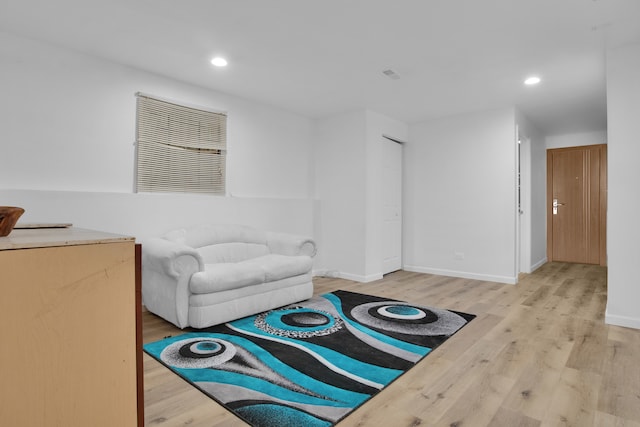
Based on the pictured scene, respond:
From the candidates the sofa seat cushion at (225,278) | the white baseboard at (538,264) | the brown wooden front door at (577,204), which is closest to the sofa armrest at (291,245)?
the sofa seat cushion at (225,278)

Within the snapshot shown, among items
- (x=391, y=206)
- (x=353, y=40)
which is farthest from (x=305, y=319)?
(x=391, y=206)

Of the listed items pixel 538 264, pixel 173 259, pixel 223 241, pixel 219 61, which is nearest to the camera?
pixel 173 259

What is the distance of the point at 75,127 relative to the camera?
10.3 ft

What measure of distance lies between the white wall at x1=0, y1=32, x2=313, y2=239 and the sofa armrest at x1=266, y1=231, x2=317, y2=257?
0.61 m

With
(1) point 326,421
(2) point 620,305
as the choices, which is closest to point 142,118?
(1) point 326,421

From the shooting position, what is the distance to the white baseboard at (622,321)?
2974 millimetres

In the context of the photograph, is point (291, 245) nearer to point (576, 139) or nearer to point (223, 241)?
point (223, 241)

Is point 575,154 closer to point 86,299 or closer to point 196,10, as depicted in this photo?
point 196,10

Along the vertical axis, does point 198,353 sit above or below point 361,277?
below

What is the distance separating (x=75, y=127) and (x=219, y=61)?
1434 mm

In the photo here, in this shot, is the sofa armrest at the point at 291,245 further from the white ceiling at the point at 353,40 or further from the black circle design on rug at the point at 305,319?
the white ceiling at the point at 353,40

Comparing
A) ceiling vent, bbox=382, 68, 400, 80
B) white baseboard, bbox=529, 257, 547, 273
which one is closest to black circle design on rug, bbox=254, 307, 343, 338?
ceiling vent, bbox=382, 68, 400, 80

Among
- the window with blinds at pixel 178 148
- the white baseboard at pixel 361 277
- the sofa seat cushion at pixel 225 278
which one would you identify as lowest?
the white baseboard at pixel 361 277

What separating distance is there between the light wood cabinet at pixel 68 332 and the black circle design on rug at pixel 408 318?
7.29ft
